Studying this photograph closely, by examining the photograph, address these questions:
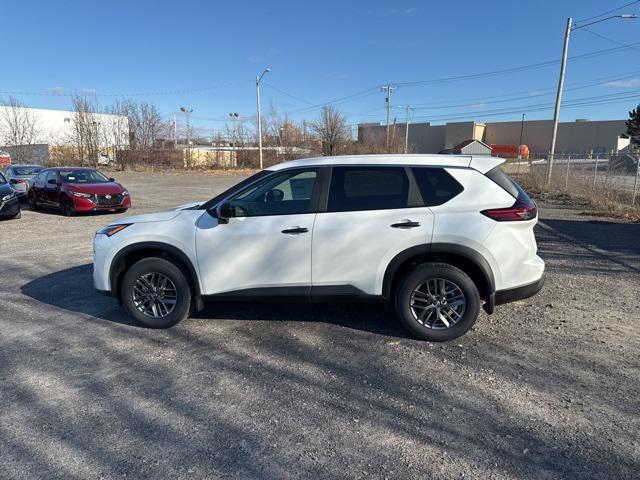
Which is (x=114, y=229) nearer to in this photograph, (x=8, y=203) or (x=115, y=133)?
(x=8, y=203)

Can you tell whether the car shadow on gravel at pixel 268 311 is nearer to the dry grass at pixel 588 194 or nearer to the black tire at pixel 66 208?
the black tire at pixel 66 208

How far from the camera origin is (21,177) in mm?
16062

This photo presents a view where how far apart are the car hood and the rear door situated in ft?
35.7

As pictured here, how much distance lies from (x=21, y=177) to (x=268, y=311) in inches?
597

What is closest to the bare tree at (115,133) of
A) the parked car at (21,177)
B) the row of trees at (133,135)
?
the row of trees at (133,135)

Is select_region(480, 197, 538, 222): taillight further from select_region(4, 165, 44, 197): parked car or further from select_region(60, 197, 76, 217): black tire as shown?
select_region(4, 165, 44, 197): parked car

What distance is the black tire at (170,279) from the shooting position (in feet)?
15.0

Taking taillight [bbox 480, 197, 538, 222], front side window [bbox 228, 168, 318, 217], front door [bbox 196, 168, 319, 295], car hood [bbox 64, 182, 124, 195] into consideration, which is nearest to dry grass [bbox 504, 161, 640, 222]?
taillight [bbox 480, 197, 538, 222]

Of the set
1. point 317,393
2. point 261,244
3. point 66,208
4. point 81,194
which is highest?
point 261,244

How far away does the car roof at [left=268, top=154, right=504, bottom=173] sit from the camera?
14.1ft

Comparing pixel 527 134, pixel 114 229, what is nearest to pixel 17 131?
pixel 114 229

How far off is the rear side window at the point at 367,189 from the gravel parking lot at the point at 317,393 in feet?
4.30

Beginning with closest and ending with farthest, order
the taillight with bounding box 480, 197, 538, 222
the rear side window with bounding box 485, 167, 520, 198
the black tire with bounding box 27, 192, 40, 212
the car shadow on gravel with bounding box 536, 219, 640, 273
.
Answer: the taillight with bounding box 480, 197, 538, 222
the rear side window with bounding box 485, 167, 520, 198
the car shadow on gravel with bounding box 536, 219, 640, 273
the black tire with bounding box 27, 192, 40, 212

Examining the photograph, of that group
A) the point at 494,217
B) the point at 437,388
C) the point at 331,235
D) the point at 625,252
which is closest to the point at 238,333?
the point at 331,235
